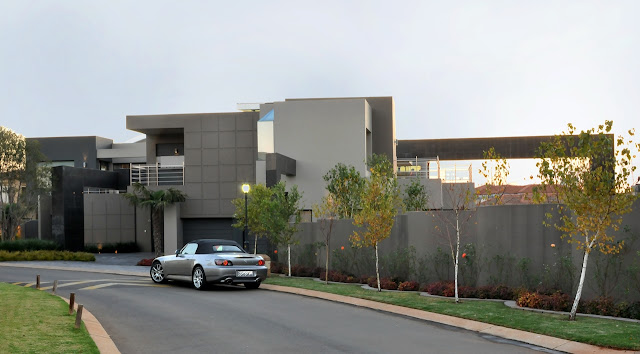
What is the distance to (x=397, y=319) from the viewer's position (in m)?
14.9

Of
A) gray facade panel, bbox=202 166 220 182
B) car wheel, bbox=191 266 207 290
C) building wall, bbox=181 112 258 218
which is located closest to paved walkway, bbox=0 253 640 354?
car wheel, bbox=191 266 207 290

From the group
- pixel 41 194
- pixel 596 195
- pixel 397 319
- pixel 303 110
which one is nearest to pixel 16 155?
pixel 41 194

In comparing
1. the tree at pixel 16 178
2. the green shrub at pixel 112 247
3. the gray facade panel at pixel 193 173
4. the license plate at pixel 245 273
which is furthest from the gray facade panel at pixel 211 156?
the license plate at pixel 245 273

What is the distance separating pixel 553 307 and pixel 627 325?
2.43 meters

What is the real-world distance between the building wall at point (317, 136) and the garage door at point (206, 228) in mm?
6931

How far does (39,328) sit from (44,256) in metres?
29.3

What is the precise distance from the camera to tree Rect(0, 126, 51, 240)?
4294 cm

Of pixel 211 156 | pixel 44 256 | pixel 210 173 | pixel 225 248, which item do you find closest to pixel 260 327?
pixel 225 248

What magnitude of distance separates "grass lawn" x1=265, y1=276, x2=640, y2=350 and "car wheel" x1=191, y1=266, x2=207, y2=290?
15.1ft

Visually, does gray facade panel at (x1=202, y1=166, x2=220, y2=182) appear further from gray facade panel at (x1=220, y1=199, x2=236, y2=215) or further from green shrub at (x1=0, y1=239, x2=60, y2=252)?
green shrub at (x1=0, y1=239, x2=60, y2=252)

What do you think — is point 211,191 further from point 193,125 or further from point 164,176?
point 193,125

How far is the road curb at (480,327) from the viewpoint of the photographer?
11077mm

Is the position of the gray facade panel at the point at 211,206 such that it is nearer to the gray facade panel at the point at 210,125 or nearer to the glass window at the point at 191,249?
the gray facade panel at the point at 210,125

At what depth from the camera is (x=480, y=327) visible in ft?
43.7
